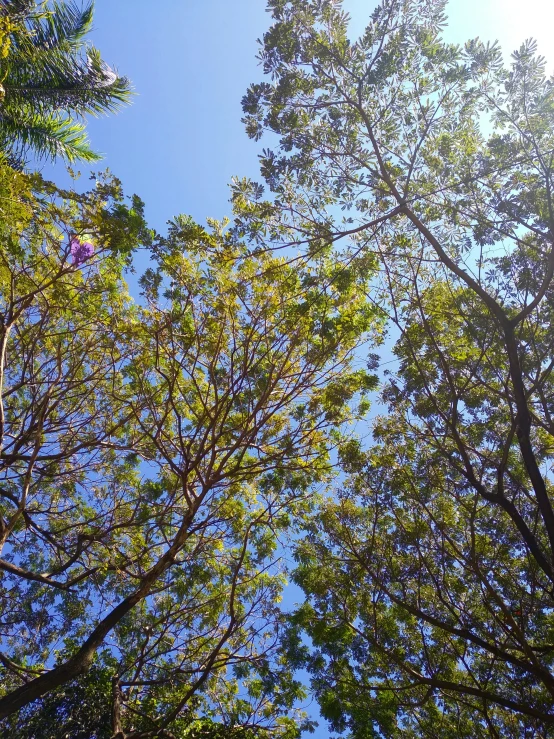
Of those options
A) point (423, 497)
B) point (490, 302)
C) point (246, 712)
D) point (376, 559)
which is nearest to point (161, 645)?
point (246, 712)

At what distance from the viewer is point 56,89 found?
1031 centimetres

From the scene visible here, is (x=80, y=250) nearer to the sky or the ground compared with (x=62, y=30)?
nearer to the ground

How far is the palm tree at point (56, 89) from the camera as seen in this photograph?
9.91m

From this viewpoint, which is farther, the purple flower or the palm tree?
the palm tree

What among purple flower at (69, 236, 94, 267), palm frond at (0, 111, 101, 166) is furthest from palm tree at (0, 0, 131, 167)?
purple flower at (69, 236, 94, 267)

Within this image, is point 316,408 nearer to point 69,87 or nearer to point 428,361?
point 428,361

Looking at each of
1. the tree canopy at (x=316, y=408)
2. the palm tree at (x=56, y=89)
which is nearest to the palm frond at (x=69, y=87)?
the palm tree at (x=56, y=89)

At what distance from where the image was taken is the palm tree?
991 cm

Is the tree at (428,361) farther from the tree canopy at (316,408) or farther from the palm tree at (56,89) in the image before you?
the palm tree at (56,89)

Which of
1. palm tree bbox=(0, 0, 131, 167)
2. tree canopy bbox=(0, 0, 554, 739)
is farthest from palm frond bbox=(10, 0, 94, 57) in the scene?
tree canopy bbox=(0, 0, 554, 739)

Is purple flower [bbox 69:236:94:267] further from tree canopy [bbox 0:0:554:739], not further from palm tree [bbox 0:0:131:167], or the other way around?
palm tree [bbox 0:0:131:167]

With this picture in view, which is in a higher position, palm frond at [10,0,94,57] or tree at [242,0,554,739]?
palm frond at [10,0,94,57]

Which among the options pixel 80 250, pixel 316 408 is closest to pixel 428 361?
pixel 316 408

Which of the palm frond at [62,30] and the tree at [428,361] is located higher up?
the palm frond at [62,30]
